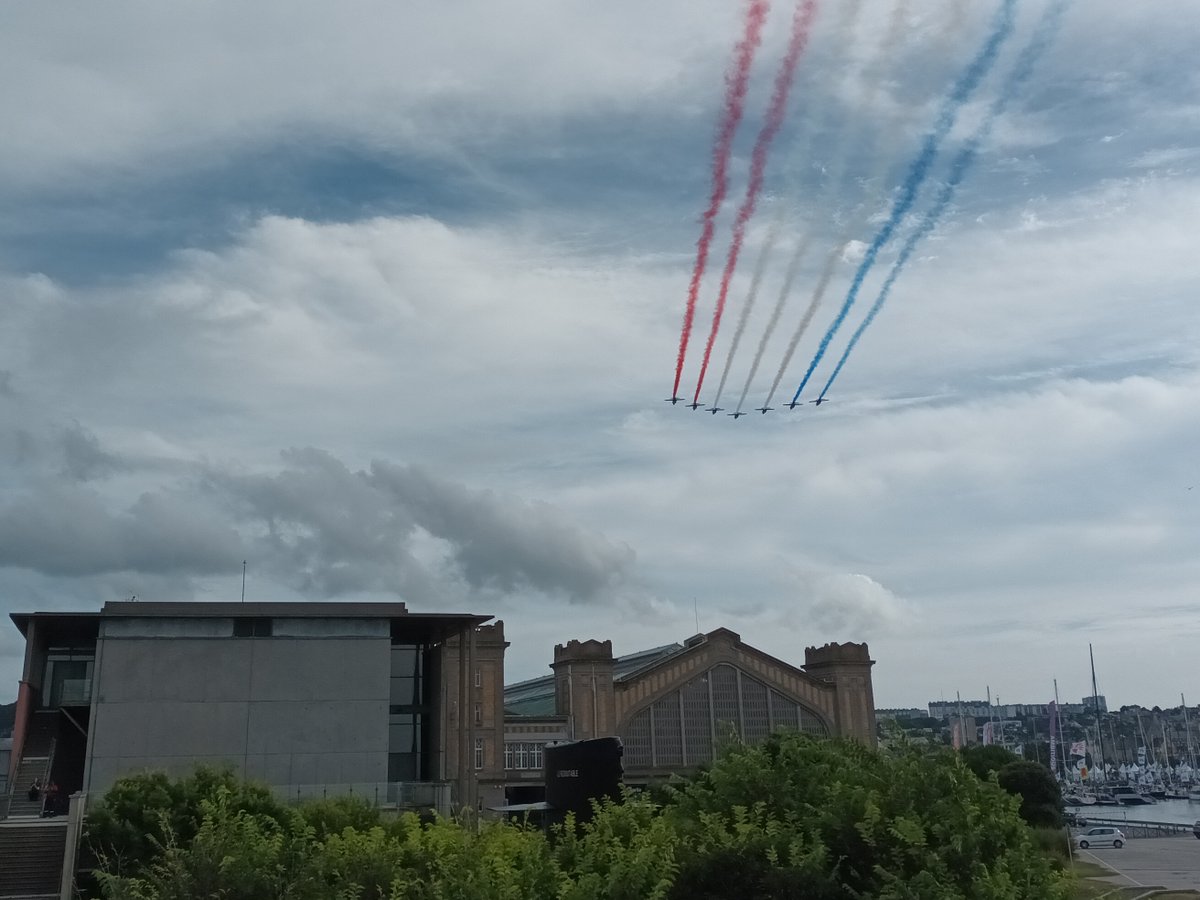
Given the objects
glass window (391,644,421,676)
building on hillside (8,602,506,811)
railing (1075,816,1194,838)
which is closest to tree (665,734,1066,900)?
building on hillside (8,602,506,811)

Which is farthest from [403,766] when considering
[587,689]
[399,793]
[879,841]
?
[879,841]

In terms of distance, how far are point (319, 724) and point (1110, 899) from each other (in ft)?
152

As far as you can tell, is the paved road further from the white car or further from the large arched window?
the large arched window

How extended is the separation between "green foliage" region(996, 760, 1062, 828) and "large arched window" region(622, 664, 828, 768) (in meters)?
20.1

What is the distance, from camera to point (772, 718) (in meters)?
97.6

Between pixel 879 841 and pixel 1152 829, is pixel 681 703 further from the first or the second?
pixel 879 841

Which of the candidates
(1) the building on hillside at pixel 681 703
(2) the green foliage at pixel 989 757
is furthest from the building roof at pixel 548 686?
(2) the green foliage at pixel 989 757

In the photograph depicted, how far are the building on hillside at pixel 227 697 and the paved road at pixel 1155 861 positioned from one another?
129ft

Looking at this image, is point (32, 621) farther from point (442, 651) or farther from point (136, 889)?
point (136, 889)

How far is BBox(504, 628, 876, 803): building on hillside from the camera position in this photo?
3676 inches

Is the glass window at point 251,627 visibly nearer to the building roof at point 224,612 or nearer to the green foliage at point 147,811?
the building roof at point 224,612

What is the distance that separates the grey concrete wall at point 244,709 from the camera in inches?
2347

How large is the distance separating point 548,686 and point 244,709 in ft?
180

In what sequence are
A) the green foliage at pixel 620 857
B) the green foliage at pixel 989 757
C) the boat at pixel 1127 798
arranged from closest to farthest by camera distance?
the green foliage at pixel 620 857 → the green foliage at pixel 989 757 → the boat at pixel 1127 798
